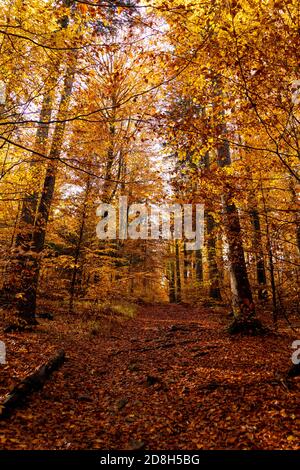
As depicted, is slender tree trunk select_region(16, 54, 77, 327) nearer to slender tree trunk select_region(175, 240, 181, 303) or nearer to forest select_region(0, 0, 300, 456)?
forest select_region(0, 0, 300, 456)

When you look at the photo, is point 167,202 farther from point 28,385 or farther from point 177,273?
point 177,273

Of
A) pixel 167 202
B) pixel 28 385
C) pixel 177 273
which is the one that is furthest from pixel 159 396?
pixel 177 273

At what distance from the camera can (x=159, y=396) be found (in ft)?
16.9

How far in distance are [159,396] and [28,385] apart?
7.48 feet

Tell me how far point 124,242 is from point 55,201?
31.9 feet

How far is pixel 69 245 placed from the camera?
39.3ft

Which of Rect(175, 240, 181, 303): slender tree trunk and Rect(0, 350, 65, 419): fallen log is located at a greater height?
Rect(175, 240, 181, 303): slender tree trunk

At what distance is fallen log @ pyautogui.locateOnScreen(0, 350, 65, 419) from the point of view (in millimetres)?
4113

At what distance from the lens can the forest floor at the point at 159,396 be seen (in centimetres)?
372

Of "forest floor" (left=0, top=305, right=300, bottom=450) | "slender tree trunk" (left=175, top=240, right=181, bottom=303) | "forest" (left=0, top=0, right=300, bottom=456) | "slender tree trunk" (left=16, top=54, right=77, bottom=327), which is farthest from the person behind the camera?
"slender tree trunk" (left=175, top=240, right=181, bottom=303)

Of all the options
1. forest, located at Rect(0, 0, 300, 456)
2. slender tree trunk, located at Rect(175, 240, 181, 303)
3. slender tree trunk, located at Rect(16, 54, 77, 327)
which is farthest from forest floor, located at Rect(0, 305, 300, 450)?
slender tree trunk, located at Rect(175, 240, 181, 303)

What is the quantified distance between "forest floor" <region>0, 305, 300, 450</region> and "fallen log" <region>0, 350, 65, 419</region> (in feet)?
0.39
